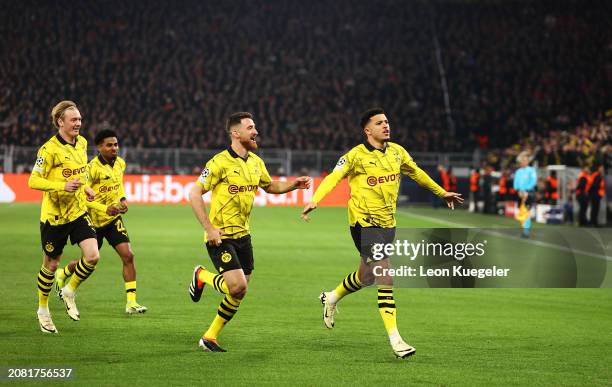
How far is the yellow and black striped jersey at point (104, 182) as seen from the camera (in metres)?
11.9

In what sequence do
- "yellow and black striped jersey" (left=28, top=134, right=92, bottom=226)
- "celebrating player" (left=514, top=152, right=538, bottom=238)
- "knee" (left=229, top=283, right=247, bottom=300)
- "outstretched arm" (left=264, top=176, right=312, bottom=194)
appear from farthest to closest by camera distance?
"celebrating player" (left=514, top=152, right=538, bottom=238), "yellow and black striped jersey" (left=28, top=134, right=92, bottom=226), "outstretched arm" (left=264, top=176, right=312, bottom=194), "knee" (left=229, top=283, right=247, bottom=300)

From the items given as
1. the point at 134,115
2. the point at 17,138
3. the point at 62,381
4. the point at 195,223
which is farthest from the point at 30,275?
the point at 134,115

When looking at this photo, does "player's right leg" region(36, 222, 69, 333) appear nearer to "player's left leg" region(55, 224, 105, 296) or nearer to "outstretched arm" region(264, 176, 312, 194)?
"player's left leg" region(55, 224, 105, 296)

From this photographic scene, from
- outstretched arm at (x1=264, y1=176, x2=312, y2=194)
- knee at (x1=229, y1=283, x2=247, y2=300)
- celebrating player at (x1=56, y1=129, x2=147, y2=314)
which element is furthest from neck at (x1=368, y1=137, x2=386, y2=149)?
celebrating player at (x1=56, y1=129, x2=147, y2=314)

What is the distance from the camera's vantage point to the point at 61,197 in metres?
10.2

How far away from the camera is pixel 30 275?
1562cm

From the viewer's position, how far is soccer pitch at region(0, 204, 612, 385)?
8.00 m

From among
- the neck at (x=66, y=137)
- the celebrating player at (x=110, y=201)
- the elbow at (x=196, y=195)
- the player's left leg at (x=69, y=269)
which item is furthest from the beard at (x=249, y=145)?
the player's left leg at (x=69, y=269)

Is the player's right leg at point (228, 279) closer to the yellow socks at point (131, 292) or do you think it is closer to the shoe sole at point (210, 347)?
the shoe sole at point (210, 347)

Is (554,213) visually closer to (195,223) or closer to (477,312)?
(195,223)

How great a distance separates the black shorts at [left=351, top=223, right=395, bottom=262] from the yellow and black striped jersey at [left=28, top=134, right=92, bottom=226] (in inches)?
112

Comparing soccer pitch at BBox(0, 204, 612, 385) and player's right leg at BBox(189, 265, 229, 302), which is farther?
player's right leg at BBox(189, 265, 229, 302)

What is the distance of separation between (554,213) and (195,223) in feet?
38.2

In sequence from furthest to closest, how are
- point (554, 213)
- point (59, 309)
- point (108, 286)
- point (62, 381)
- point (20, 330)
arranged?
point (554, 213) → point (108, 286) → point (59, 309) → point (20, 330) → point (62, 381)
